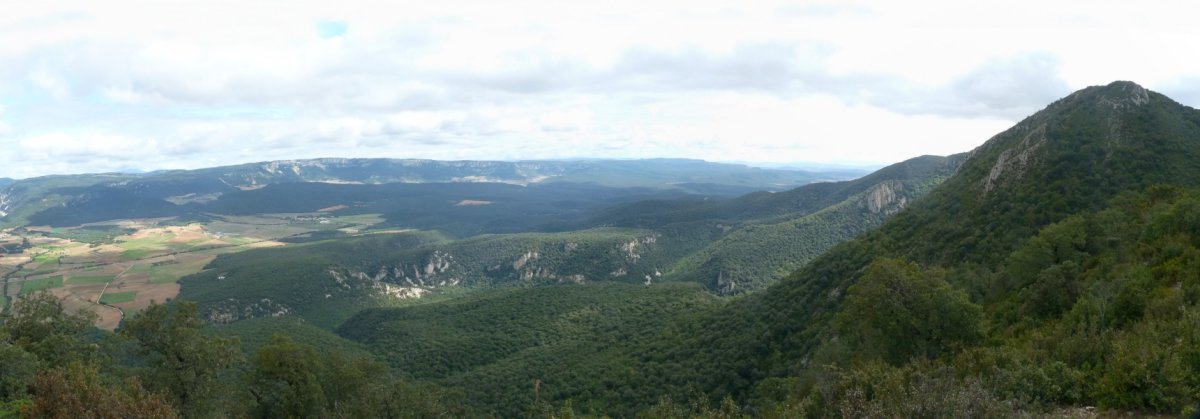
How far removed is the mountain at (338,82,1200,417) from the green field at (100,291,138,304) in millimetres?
134273

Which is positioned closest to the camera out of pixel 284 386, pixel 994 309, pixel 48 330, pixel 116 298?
pixel 994 309

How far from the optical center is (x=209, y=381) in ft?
131

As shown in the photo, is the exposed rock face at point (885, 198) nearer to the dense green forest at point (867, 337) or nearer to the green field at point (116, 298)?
the dense green forest at point (867, 337)

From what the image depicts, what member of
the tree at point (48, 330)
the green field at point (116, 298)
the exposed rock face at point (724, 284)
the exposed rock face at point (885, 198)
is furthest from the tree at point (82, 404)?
the green field at point (116, 298)

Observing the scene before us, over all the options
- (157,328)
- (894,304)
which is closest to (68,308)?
(157,328)

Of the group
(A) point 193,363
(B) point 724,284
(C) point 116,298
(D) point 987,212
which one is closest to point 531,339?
(B) point 724,284

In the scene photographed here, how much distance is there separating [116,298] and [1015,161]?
255 m

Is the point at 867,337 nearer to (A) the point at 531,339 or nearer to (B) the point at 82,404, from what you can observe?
(B) the point at 82,404

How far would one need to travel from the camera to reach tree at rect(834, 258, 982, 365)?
97.0 ft

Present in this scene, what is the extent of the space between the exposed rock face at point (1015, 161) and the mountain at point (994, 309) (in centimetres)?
27

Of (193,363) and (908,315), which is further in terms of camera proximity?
(193,363)

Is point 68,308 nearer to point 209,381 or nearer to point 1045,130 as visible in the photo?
point 209,381

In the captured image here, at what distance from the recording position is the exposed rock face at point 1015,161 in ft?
238

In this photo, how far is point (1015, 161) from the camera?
74.6m
